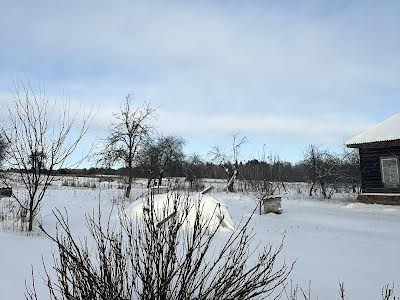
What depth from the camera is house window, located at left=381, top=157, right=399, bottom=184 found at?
18734 mm

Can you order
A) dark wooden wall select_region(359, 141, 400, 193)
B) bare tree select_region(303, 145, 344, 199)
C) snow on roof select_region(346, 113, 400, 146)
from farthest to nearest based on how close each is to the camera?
bare tree select_region(303, 145, 344, 199)
dark wooden wall select_region(359, 141, 400, 193)
snow on roof select_region(346, 113, 400, 146)

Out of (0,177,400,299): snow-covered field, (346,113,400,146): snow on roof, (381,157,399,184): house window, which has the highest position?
(346,113,400,146): snow on roof

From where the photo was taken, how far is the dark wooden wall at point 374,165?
61.9 ft

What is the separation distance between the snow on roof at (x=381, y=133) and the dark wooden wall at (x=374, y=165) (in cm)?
31

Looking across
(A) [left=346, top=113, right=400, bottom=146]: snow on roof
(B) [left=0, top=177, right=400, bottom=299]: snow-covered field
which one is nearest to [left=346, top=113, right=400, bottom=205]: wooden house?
(A) [left=346, top=113, right=400, bottom=146]: snow on roof

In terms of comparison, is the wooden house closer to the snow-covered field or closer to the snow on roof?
the snow on roof

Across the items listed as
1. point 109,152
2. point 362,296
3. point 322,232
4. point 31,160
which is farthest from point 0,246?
point 109,152

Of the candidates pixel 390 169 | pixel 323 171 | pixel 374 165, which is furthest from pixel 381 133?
pixel 323 171

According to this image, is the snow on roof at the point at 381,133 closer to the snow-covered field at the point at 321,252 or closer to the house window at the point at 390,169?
the house window at the point at 390,169

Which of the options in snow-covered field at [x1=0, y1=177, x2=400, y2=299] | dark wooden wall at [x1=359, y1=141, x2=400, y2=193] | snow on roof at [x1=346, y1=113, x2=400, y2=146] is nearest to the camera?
snow-covered field at [x1=0, y1=177, x2=400, y2=299]

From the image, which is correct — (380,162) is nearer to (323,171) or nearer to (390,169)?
(390,169)

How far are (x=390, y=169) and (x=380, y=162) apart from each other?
615 millimetres

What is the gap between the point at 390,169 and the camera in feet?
62.1

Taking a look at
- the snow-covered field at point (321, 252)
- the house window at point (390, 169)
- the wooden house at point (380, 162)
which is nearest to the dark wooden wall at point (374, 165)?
the wooden house at point (380, 162)
